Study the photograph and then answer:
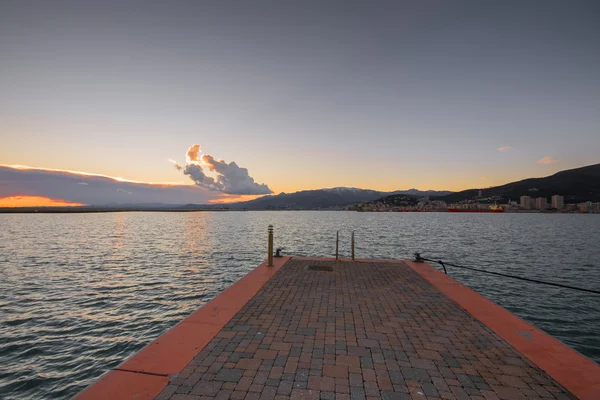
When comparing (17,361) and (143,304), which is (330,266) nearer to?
(143,304)

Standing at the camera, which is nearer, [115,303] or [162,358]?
[162,358]

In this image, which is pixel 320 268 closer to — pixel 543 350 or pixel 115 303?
pixel 543 350

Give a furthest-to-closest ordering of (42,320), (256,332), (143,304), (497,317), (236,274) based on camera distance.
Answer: (236,274) < (143,304) < (42,320) < (497,317) < (256,332)

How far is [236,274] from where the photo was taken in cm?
1625

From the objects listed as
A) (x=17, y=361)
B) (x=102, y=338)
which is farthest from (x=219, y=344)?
(x=17, y=361)

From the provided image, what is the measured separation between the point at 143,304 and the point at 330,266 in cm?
751

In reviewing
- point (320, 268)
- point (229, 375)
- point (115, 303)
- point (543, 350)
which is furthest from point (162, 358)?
point (115, 303)

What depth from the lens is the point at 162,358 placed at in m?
4.57

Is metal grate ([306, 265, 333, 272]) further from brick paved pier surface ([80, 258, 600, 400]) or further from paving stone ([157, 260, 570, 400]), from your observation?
brick paved pier surface ([80, 258, 600, 400])

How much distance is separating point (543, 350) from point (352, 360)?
3349 millimetres

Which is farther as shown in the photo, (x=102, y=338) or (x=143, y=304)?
(x=143, y=304)

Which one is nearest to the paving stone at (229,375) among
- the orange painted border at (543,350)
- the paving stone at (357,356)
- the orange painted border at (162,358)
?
the paving stone at (357,356)

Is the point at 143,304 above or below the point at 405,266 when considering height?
below

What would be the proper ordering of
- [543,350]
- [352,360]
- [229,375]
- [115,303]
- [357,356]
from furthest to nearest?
[115,303] < [543,350] < [357,356] < [352,360] < [229,375]
